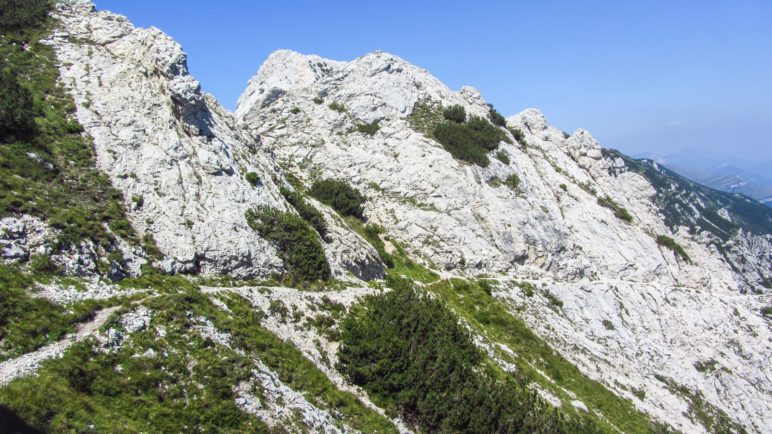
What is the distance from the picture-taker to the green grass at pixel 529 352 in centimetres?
3416

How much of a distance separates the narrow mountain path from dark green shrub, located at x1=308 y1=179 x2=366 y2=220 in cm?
3376

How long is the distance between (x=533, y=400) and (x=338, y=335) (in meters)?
13.4

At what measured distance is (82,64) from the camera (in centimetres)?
3869

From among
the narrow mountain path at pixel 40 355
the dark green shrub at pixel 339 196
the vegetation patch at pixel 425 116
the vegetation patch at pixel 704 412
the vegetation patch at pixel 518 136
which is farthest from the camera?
the vegetation patch at pixel 518 136

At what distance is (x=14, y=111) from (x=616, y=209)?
75.6 meters

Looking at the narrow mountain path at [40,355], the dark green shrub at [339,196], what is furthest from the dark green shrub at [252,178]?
the narrow mountain path at [40,355]

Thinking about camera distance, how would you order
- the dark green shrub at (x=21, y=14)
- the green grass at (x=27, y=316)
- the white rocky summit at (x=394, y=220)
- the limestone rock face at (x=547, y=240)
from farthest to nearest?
1. the limestone rock face at (x=547, y=240)
2. the dark green shrub at (x=21, y=14)
3. the white rocky summit at (x=394, y=220)
4. the green grass at (x=27, y=316)

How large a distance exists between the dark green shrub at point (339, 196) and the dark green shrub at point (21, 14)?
31.4m

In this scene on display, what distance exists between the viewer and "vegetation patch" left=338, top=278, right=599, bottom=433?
23609mm

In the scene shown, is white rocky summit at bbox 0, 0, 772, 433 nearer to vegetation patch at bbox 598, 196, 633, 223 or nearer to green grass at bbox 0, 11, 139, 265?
vegetation patch at bbox 598, 196, 633, 223

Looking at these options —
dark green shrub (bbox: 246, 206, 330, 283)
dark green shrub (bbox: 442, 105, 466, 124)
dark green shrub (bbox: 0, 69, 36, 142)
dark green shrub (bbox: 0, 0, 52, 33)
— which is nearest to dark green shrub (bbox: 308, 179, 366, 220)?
dark green shrub (bbox: 246, 206, 330, 283)

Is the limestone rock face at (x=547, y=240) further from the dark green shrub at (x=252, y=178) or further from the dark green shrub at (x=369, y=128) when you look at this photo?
the dark green shrub at (x=252, y=178)

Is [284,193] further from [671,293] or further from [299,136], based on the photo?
[671,293]

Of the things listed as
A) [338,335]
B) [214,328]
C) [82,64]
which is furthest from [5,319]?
[82,64]
